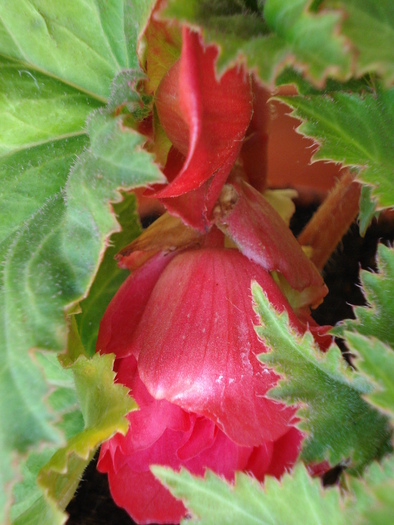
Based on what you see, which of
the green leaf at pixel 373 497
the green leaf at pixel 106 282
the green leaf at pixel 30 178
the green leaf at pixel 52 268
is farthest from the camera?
the green leaf at pixel 106 282

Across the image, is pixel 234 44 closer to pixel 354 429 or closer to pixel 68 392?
pixel 354 429

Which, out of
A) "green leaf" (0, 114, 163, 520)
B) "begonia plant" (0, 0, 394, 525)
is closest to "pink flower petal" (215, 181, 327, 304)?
"begonia plant" (0, 0, 394, 525)

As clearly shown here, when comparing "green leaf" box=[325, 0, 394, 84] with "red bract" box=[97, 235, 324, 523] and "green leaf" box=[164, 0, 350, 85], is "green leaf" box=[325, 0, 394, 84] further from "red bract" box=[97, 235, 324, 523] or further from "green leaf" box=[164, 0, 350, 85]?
"red bract" box=[97, 235, 324, 523]

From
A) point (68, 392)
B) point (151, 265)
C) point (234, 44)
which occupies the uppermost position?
point (234, 44)

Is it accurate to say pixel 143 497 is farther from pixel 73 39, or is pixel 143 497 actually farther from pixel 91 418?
pixel 73 39

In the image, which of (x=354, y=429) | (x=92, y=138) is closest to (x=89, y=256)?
(x=92, y=138)

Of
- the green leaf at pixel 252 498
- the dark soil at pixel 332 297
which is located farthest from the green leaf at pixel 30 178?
the dark soil at pixel 332 297

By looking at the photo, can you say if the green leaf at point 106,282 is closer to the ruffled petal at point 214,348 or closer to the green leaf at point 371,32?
the ruffled petal at point 214,348
